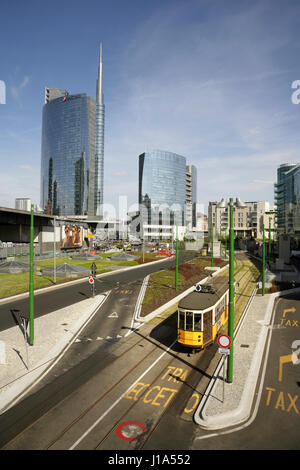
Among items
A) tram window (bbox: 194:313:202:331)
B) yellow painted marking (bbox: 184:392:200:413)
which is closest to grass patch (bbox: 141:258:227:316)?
tram window (bbox: 194:313:202:331)

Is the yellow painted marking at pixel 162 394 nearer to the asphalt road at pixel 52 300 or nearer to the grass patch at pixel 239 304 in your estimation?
the grass patch at pixel 239 304

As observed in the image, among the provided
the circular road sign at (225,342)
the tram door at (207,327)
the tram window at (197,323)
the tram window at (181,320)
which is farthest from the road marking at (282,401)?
the tram window at (181,320)

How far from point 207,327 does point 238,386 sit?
4046mm

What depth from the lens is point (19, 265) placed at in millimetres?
54469

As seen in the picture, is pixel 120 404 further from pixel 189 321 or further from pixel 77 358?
pixel 189 321

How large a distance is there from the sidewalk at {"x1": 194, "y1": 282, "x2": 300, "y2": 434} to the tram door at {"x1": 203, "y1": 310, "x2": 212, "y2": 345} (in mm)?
1470

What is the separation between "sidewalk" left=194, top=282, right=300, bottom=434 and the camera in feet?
39.9

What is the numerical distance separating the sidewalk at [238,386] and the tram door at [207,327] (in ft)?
4.82

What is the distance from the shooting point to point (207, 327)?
60.2ft

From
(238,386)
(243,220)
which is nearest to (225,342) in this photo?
(238,386)

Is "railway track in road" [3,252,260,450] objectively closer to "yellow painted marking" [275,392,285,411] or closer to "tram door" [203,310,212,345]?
"tram door" [203,310,212,345]

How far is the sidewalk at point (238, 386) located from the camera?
12.1 meters

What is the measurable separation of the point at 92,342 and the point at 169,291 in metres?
17.1
